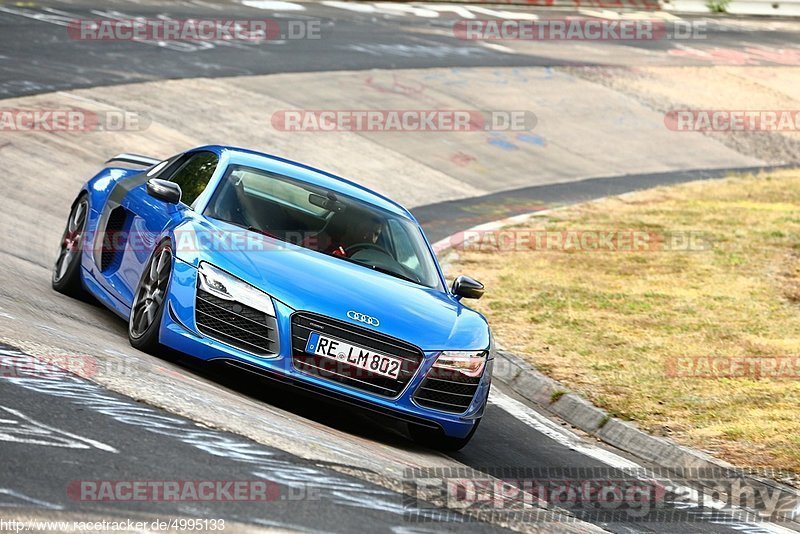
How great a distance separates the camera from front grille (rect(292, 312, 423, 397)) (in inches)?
294

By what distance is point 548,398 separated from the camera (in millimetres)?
10320

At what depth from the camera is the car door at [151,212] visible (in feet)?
28.6

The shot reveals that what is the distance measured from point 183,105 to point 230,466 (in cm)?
1543

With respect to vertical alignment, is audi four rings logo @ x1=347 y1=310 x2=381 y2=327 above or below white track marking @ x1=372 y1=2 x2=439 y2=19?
above

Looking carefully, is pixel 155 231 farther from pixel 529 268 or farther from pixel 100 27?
pixel 100 27

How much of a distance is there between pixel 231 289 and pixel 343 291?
2.17 feet

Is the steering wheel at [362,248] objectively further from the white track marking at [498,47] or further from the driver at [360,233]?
the white track marking at [498,47]

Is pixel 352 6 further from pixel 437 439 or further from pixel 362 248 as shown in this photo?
pixel 437 439

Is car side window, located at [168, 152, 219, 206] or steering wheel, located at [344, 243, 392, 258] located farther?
car side window, located at [168, 152, 219, 206]

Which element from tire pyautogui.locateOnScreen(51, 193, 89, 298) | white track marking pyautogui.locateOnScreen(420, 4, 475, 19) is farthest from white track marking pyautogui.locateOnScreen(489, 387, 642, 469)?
white track marking pyautogui.locateOnScreen(420, 4, 475, 19)

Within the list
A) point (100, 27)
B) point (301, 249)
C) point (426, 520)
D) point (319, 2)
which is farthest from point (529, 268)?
point (319, 2)

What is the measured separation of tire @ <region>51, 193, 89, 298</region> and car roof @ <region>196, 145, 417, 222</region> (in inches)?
48.9

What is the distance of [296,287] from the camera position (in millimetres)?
7602

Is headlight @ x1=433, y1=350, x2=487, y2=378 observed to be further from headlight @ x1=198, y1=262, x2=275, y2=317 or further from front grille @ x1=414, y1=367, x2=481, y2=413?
headlight @ x1=198, y1=262, x2=275, y2=317
